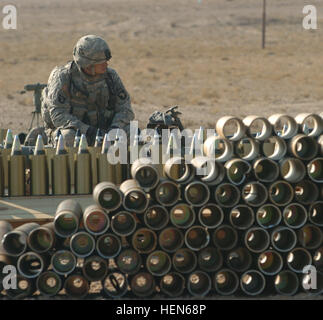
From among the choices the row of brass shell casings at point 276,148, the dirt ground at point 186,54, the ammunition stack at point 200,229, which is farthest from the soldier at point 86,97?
the dirt ground at point 186,54

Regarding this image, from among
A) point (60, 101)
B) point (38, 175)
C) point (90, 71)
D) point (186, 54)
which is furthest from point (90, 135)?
point (186, 54)

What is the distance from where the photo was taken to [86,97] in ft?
38.7

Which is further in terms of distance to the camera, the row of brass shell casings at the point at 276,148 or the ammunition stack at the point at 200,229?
the row of brass shell casings at the point at 276,148

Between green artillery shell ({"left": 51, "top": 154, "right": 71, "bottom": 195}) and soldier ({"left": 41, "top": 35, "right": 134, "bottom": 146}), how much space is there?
1790 millimetres

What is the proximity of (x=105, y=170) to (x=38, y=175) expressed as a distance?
72 centimetres

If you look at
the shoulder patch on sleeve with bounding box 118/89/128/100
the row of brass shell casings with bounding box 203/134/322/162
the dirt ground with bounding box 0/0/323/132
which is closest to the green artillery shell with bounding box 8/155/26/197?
the row of brass shell casings with bounding box 203/134/322/162

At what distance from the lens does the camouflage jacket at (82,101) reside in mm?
11523

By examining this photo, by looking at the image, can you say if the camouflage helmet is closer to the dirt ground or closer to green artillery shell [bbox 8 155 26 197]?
green artillery shell [bbox 8 155 26 197]

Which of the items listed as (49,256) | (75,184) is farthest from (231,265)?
(75,184)

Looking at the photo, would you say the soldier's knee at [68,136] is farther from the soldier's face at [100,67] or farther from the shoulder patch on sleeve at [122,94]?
the shoulder patch on sleeve at [122,94]

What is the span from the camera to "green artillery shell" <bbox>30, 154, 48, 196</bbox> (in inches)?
364

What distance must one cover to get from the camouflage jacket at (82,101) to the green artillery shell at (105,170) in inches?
78.6

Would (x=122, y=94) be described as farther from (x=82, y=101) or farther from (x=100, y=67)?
(x=100, y=67)

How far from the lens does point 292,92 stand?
31.0m
